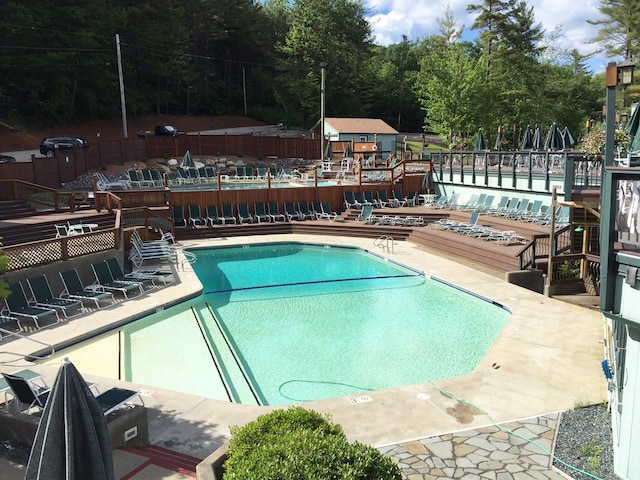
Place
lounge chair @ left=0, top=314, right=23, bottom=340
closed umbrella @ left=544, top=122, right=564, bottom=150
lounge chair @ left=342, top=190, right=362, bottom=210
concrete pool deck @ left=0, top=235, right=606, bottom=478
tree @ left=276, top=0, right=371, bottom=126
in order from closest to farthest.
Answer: concrete pool deck @ left=0, top=235, right=606, bottom=478 < lounge chair @ left=0, top=314, right=23, bottom=340 < closed umbrella @ left=544, top=122, right=564, bottom=150 < lounge chair @ left=342, top=190, right=362, bottom=210 < tree @ left=276, top=0, right=371, bottom=126

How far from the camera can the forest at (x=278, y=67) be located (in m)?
37.1

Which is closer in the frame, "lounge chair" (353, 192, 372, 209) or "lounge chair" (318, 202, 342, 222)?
"lounge chair" (318, 202, 342, 222)

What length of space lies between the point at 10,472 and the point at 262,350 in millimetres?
5208

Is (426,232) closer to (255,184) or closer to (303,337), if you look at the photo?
(303,337)

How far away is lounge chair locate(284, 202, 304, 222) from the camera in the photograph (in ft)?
75.6

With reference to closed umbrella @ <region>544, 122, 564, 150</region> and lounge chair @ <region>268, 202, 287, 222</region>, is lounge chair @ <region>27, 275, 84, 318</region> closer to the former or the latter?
lounge chair @ <region>268, 202, 287, 222</region>

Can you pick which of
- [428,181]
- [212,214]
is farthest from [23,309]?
[428,181]

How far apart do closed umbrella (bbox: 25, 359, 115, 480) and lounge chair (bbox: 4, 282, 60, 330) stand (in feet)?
24.9

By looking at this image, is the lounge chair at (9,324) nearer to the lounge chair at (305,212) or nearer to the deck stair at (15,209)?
the deck stair at (15,209)

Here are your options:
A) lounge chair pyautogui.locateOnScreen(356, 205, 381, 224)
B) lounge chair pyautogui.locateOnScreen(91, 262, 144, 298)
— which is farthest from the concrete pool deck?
lounge chair pyautogui.locateOnScreen(356, 205, 381, 224)

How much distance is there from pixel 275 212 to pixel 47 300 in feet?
40.9

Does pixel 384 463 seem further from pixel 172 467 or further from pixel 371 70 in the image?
pixel 371 70

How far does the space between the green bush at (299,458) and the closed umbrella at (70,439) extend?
98cm

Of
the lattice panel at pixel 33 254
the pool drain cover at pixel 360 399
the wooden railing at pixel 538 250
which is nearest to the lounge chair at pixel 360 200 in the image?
the wooden railing at pixel 538 250
